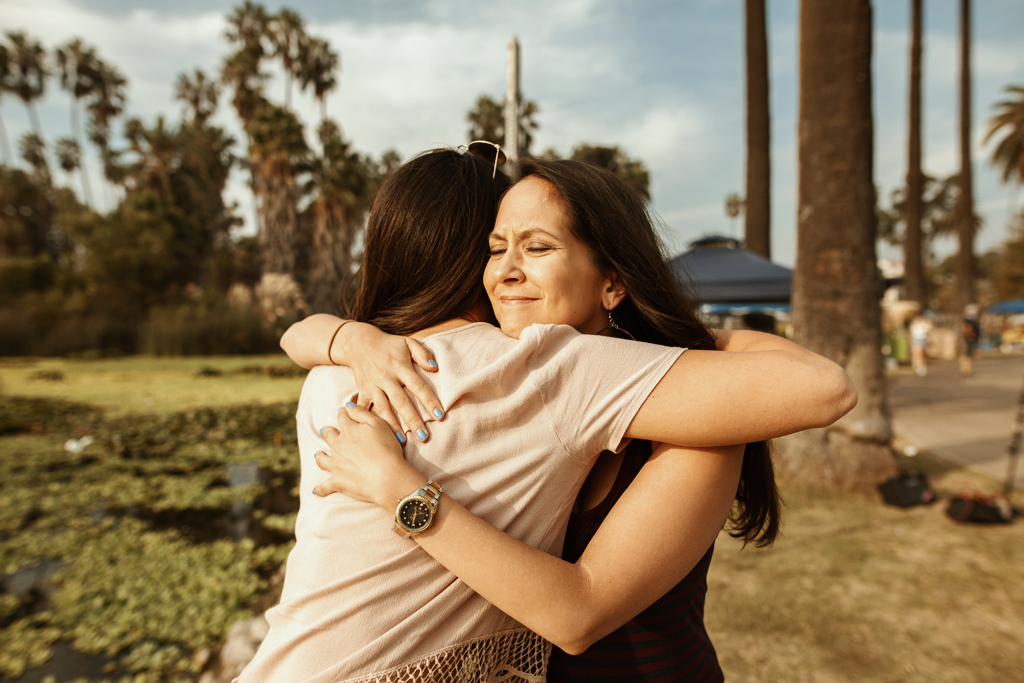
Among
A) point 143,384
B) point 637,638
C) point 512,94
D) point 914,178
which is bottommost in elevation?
point 143,384

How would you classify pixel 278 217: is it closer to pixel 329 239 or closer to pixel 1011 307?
pixel 329 239

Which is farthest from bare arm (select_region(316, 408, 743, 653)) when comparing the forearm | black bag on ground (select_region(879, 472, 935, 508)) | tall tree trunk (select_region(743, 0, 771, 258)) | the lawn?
tall tree trunk (select_region(743, 0, 771, 258))

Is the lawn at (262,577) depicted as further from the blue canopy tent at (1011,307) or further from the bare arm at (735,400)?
the blue canopy tent at (1011,307)

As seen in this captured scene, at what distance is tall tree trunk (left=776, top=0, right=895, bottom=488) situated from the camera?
554 cm

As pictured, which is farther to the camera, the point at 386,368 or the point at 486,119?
the point at 486,119

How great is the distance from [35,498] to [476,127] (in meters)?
22.5

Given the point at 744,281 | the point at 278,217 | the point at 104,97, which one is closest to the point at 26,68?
the point at 104,97

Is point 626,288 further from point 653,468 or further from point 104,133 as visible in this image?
point 104,133

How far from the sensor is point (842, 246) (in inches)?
220

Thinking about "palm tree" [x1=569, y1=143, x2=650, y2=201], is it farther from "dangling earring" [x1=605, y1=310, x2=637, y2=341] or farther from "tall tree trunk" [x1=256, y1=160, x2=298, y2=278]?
"dangling earring" [x1=605, y1=310, x2=637, y2=341]

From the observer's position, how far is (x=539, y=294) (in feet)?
4.76

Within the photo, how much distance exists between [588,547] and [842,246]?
5.52 m

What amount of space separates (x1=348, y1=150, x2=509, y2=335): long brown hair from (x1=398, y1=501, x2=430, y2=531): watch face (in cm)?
53

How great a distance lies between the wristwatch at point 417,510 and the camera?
1.08m
